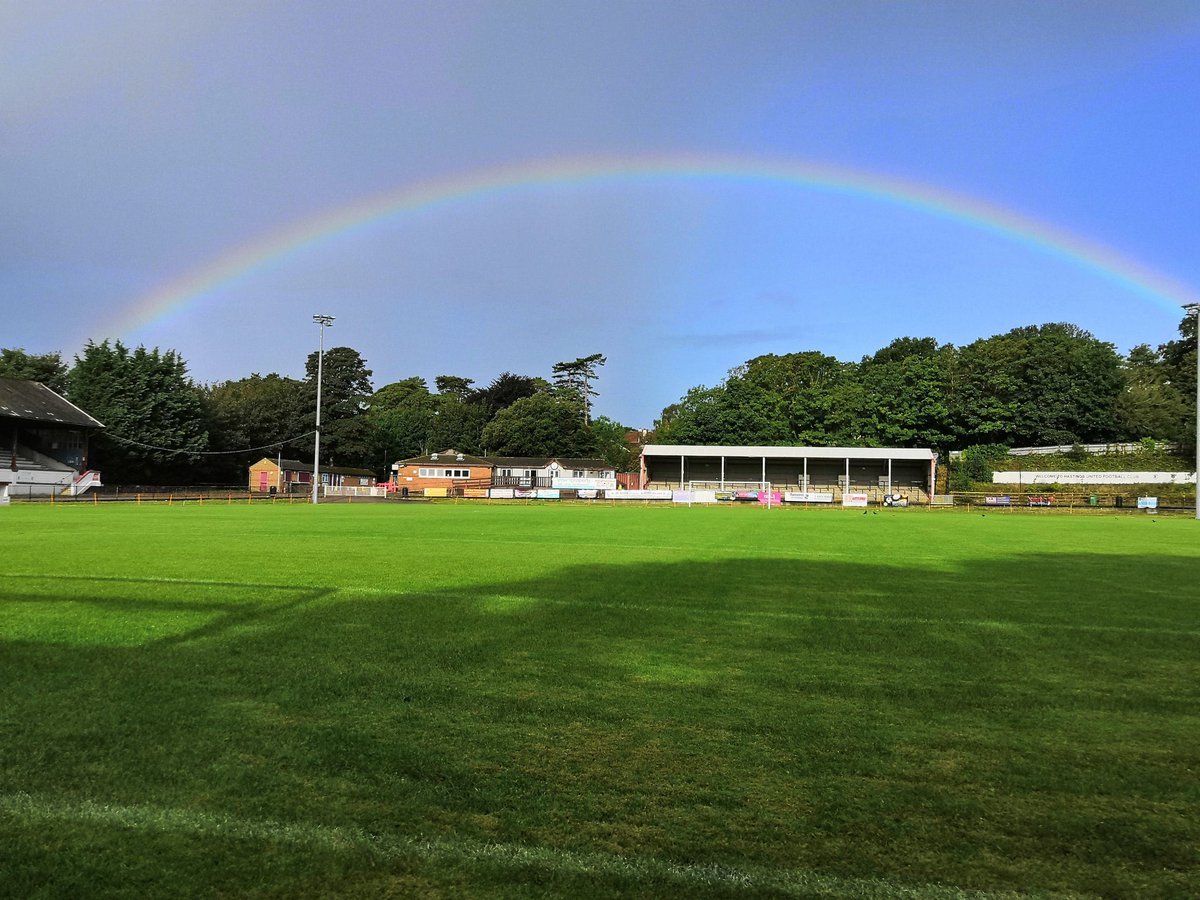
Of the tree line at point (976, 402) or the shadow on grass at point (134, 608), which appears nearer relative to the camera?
the shadow on grass at point (134, 608)

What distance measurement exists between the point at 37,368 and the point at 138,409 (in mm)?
14210

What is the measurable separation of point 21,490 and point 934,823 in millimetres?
59931

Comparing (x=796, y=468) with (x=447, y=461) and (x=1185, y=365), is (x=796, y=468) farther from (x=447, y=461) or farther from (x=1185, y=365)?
(x=1185, y=365)

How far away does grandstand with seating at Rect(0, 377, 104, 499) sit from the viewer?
51.4 metres

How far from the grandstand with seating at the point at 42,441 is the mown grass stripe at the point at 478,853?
55447mm

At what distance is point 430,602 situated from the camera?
8930 millimetres

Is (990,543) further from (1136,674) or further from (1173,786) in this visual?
(1173,786)

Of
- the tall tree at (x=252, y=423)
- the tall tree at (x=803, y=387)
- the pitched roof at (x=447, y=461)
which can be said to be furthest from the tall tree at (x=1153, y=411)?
the tall tree at (x=252, y=423)

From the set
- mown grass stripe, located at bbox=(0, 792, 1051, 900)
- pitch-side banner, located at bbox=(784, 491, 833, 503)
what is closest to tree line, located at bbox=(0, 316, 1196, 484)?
pitch-side banner, located at bbox=(784, 491, 833, 503)

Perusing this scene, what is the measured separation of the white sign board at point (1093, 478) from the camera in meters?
59.5

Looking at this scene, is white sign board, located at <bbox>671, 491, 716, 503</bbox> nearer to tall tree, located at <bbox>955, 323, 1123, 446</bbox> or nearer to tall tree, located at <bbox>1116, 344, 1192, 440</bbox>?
tall tree, located at <bbox>955, 323, 1123, 446</bbox>

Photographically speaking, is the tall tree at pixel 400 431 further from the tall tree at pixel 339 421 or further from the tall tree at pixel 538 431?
the tall tree at pixel 538 431

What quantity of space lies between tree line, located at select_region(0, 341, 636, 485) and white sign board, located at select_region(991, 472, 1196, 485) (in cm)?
4390

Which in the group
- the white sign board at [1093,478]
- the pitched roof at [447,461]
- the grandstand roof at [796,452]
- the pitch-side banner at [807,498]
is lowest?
the pitch-side banner at [807,498]
